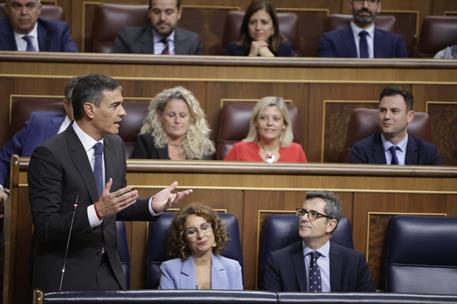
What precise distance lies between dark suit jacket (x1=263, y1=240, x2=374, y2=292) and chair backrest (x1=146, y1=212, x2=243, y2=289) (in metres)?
0.12

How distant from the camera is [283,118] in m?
3.46

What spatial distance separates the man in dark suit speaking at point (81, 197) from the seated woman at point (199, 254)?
0.32 meters

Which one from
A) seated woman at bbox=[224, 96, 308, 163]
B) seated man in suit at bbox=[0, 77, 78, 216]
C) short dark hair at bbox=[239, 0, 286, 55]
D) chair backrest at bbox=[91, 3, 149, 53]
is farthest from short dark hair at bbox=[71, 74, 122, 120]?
chair backrest at bbox=[91, 3, 149, 53]

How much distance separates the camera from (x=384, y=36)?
4230mm

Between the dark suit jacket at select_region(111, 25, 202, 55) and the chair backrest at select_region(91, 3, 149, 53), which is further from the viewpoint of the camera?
the chair backrest at select_region(91, 3, 149, 53)

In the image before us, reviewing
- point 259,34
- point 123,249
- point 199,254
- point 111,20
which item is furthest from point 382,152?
point 111,20

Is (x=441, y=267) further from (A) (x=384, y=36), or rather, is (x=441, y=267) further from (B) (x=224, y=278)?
(A) (x=384, y=36)

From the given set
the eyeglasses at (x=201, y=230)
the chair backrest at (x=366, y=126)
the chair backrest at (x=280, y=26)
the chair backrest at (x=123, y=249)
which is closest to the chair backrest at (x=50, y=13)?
the chair backrest at (x=280, y=26)

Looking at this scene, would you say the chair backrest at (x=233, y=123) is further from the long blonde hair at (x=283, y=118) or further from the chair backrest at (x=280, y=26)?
the chair backrest at (x=280, y=26)

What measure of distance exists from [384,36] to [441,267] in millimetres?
1579

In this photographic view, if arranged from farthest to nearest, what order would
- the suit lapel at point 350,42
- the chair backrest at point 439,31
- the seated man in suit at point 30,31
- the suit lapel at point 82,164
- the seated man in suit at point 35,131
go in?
the chair backrest at point 439,31
the suit lapel at point 350,42
the seated man in suit at point 30,31
the seated man in suit at point 35,131
the suit lapel at point 82,164

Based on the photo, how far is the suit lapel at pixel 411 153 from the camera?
3.45m

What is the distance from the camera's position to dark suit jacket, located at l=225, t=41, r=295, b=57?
13.3 ft

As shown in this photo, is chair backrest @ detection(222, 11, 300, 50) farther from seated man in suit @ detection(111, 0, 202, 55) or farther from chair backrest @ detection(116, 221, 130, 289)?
chair backrest @ detection(116, 221, 130, 289)
